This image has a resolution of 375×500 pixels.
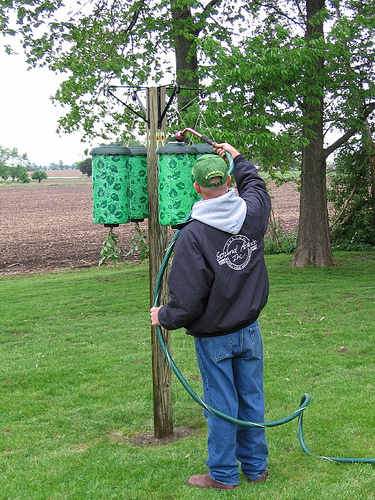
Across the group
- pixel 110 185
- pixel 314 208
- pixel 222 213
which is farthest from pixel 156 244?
pixel 314 208

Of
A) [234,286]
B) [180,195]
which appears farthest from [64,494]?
[180,195]

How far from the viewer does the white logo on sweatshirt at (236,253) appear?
3453 millimetres

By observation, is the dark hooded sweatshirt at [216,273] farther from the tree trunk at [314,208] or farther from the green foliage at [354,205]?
the green foliage at [354,205]

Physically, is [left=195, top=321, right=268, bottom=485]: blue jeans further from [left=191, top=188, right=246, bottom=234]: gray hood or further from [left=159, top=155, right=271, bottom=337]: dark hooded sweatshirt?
[left=191, top=188, right=246, bottom=234]: gray hood

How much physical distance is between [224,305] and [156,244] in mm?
1290

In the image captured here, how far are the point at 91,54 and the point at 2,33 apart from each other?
2007 millimetres

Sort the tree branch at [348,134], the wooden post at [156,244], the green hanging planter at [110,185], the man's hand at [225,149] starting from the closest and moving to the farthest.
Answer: the man's hand at [225,149]
the green hanging planter at [110,185]
the wooden post at [156,244]
the tree branch at [348,134]

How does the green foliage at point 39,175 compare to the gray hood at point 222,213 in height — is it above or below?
above

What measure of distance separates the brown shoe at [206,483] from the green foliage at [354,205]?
13.5 m

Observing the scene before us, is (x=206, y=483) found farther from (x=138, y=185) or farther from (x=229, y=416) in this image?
(x=138, y=185)

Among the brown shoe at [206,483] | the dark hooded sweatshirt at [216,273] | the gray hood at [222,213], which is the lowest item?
the brown shoe at [206,483]

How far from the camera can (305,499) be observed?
3510mm

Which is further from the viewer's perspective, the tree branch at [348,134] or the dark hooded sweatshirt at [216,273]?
the tree branch at [348,134]

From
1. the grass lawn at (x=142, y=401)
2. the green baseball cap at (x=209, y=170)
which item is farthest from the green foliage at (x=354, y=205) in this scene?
the green baseball cap at (x=209, y=170)
